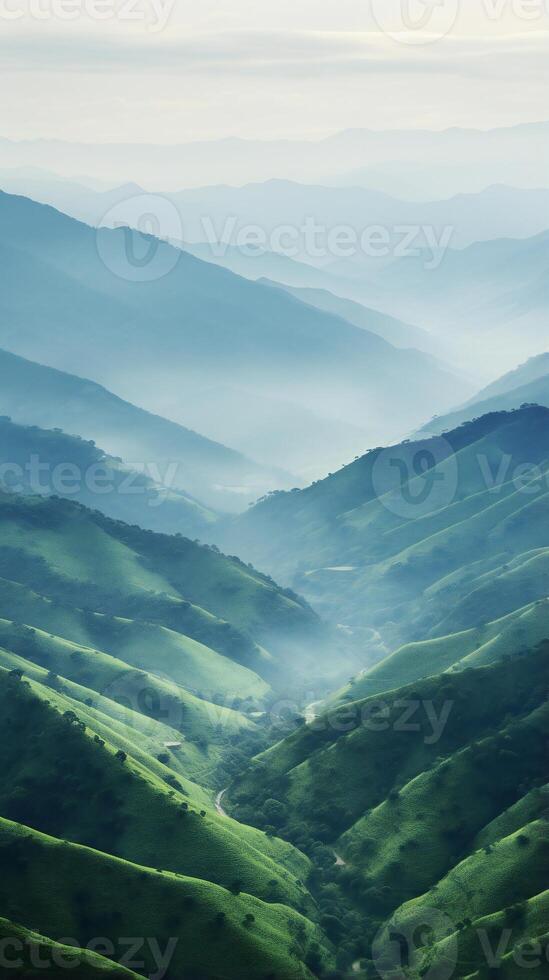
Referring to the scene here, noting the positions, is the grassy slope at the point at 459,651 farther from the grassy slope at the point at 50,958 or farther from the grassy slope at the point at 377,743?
the grassy slope at the point at 50,958

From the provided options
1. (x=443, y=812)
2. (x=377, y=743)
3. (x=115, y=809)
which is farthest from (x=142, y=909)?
(x=377, y=743)

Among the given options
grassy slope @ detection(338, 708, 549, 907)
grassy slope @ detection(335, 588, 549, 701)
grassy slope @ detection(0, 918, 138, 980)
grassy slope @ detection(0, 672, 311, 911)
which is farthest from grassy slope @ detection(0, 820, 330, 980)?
grassy slope @ detection(335, 588, 549, 701)

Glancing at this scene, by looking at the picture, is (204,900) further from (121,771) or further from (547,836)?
(547,836)

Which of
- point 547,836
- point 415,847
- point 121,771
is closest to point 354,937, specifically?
point 415,847

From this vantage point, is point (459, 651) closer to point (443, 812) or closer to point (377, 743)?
point (377, 743)

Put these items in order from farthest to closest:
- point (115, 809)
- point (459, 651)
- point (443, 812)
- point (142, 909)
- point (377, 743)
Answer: point (459, 651) < point (377, 743) < point (443, 812) < point (115, 809) < point (142, 909)

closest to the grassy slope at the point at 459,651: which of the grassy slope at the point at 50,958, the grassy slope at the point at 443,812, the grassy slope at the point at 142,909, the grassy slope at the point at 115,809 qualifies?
the grassy slope at the point at 443,812

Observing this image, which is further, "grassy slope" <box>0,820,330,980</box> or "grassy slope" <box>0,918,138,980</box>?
"grassy slope" <box>0,820,330,980</box>

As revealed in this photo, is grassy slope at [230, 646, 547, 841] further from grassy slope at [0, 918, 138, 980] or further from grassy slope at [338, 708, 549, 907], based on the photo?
grassy slope at [0, 918, 138, 980]
